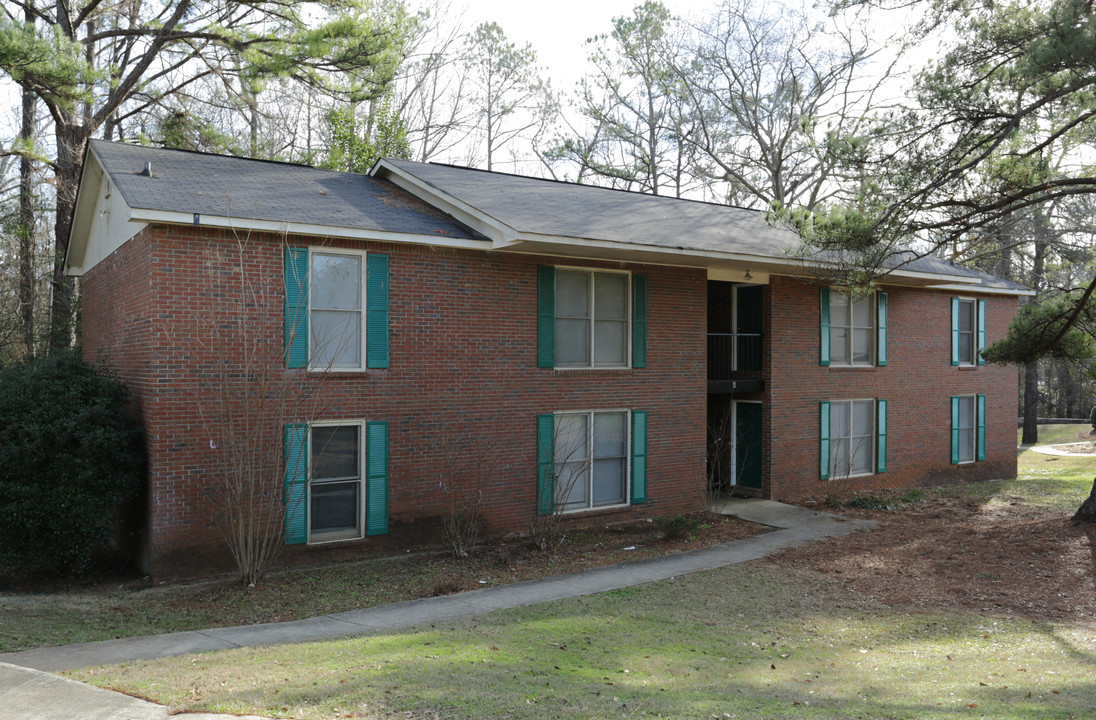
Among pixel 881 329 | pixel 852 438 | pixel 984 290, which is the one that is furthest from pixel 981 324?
pixel 852 438

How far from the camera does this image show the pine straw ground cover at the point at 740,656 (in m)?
5.50

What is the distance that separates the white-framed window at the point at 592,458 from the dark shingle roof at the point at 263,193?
12.0ft

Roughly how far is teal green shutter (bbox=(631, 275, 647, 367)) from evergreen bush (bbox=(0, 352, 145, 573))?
780cm

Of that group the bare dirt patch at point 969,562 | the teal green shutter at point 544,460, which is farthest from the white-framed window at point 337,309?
the bare dirt patch at point 969,562

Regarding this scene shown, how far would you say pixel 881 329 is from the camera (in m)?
17.7

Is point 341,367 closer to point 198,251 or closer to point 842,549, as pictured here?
point 198,251

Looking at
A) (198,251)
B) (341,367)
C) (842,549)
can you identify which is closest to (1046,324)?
(842,549)

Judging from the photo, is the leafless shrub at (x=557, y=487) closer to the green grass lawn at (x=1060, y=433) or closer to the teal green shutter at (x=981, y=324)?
the teal green shutter at (x=981, y=324)

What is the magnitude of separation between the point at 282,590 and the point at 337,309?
3754 mm

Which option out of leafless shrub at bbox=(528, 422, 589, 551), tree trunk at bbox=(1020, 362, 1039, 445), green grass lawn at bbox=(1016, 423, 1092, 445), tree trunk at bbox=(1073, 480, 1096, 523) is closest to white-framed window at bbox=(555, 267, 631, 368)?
leafless shrub at bbox=(528, 422, 589, 551)

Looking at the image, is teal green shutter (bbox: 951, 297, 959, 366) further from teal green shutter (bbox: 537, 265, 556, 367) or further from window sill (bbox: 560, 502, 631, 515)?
teal green shutter (bbox: 537, 265, 556, 367)

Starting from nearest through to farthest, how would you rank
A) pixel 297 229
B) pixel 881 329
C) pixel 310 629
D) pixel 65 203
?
pixel 310 629 < pixel 297 229 < pixel 881 329 < pixel 65 203

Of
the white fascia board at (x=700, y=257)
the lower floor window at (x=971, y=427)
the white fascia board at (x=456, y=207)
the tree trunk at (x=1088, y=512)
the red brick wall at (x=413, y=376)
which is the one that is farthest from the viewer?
the lower floor window at (x=971, y=427)

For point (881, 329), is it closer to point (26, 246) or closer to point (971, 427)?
point (971, 427)
